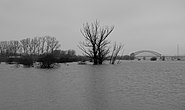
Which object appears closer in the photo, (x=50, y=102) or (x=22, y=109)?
(x=22, y=109)

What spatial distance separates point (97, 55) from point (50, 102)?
1742 inches

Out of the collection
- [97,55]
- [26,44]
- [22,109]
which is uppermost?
[26,44]

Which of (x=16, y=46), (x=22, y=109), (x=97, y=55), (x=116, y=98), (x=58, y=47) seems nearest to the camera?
(x=22, y=109)

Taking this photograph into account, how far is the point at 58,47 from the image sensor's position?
97.0 metres

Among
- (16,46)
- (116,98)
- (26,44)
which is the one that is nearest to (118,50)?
(116,98)

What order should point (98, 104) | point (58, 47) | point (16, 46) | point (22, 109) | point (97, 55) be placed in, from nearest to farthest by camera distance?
point (22, 109)
point (98, 104)
point (97, 55)
point (58, 47)
point (16, 46)

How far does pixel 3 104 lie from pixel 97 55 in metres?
44.7

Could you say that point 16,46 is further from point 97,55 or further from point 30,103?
point 30,103

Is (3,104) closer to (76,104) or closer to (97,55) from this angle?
(76,104)

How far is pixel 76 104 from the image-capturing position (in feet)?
→ 27.6

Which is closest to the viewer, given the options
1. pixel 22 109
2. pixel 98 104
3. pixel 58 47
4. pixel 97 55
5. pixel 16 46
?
pixel 22 109

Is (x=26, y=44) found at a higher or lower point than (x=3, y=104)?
higher

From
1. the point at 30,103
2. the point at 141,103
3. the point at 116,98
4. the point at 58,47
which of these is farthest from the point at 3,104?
the point at 58,47

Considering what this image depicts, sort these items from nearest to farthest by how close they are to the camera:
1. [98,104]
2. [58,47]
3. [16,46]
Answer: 1. [98,104]
2. [58,47]
3. [16,46]
